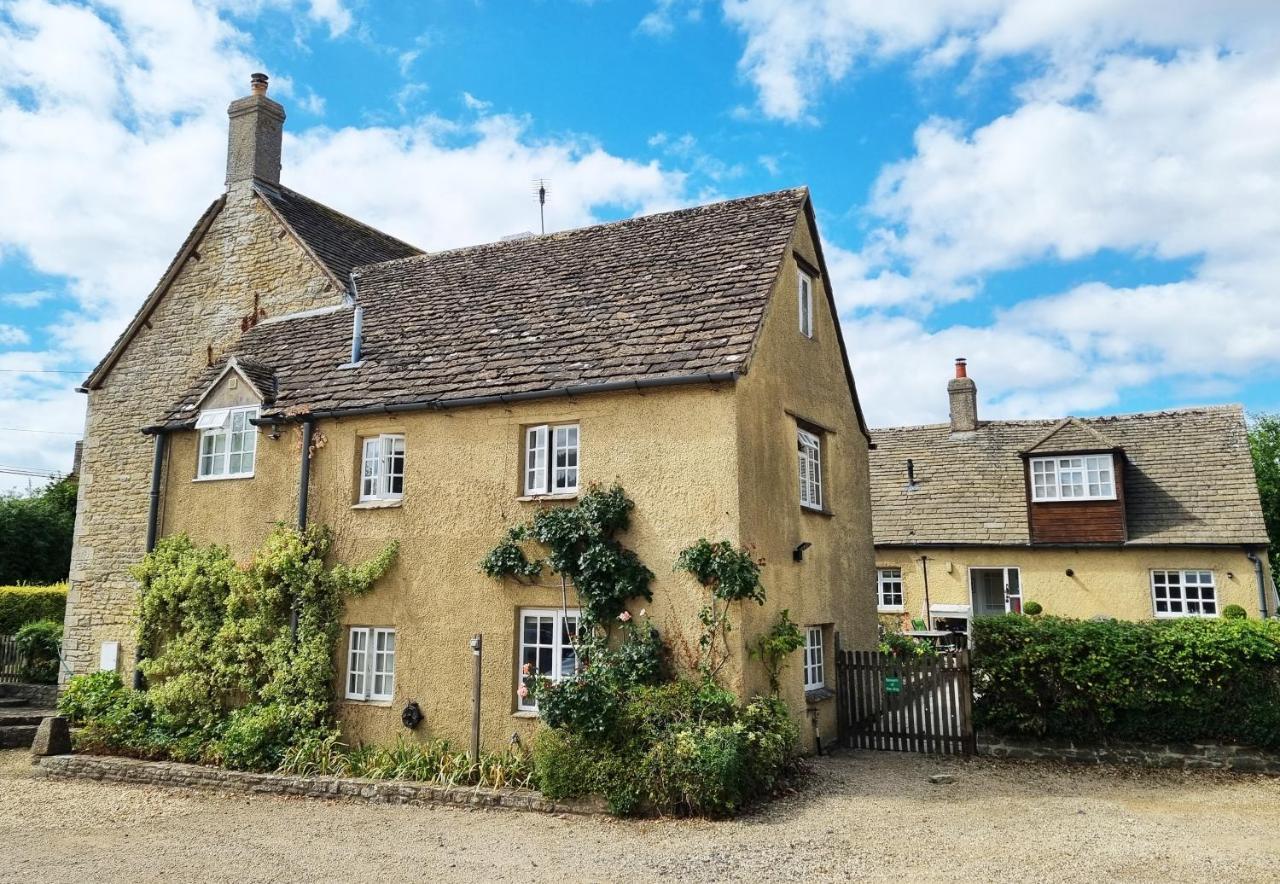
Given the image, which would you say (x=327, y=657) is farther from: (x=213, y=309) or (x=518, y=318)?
(x=213, y=309)

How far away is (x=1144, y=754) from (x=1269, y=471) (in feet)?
115

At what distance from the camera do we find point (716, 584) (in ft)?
36.8

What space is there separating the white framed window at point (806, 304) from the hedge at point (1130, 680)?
18.4ft

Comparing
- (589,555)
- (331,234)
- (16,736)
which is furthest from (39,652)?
(589,555)

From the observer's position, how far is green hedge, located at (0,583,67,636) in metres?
24.9

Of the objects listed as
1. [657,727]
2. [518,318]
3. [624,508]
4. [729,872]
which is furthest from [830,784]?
[518,318]

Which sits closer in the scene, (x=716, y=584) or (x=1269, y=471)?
(x=716, y=584)

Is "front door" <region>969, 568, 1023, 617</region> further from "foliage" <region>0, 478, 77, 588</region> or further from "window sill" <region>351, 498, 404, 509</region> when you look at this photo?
"foliage" <region>0, 478, 77, 588</region>

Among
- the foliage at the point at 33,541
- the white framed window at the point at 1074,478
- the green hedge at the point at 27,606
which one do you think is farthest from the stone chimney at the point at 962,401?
the foliage at the point at 33,541

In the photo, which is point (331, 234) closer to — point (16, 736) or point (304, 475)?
point (304, 475)

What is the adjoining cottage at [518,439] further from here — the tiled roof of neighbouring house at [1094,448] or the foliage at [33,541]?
the foliage at [33,541]

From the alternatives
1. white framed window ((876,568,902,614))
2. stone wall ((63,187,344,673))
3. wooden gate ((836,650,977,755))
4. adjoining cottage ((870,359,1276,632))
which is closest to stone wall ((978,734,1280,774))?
wooden gate ((836,650,977,755))

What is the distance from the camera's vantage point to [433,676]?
1277cm

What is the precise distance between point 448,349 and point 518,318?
1.30m
